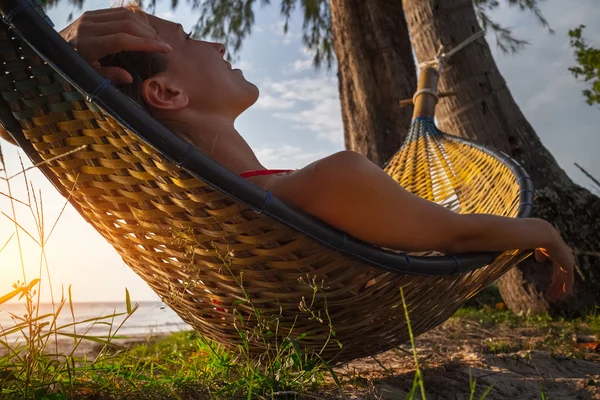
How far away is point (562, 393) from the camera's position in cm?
137

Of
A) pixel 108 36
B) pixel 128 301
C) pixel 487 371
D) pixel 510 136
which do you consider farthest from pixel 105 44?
pixel 510 136

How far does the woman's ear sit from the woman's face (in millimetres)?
24

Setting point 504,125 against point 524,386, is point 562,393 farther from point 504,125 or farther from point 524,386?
point 504,125

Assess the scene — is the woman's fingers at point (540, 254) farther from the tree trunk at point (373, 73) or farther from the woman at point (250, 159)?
the tree trunk at point (373, 73)

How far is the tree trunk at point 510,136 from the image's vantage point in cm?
318

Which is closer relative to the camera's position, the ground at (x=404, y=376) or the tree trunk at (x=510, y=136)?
the ground at (x=404, y=376)

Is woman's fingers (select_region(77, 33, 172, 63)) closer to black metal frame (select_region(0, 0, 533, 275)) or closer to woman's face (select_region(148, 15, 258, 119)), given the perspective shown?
black metal frame (select_region(0, 0, 533, 275))

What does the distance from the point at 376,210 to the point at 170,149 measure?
0.51 m

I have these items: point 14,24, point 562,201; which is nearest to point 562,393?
point 14,24

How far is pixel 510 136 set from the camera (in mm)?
3273

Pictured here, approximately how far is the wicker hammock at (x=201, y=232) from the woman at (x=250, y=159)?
0.26 feet

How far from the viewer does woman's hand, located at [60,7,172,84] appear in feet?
3.56

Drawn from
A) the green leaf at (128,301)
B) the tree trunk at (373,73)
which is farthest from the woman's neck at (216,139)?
the tree trunk at (373,73)

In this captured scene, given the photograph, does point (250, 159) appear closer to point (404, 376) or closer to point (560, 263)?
point (404, 376)
